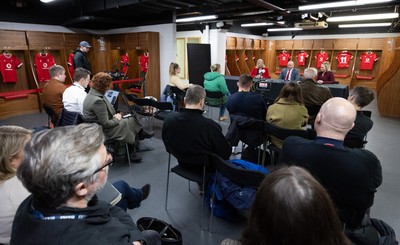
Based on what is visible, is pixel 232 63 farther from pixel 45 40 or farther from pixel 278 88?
pixel 45 40

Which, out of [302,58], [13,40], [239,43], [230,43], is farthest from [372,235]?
[302,58]

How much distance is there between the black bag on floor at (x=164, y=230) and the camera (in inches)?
67.3

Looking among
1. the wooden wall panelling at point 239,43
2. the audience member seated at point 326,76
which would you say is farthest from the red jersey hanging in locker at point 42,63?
the audience member seated at point 326,76

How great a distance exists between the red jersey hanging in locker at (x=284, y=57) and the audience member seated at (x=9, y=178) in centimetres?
1254

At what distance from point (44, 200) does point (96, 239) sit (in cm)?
23

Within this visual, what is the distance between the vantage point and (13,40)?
5.84 meters

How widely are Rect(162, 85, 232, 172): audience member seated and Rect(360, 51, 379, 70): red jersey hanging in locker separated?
36.5 ft

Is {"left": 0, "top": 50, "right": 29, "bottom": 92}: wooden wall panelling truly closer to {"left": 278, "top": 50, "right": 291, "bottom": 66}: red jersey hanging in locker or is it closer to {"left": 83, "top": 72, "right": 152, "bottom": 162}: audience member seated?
{"left": 83, "top": 72, "right": 152, "bottom": 162}: audience member seated

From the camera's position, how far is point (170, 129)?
215 centimetres

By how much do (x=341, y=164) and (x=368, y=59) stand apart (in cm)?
1142

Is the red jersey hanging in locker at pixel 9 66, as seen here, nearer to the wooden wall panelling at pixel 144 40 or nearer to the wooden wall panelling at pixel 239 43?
the wooden wall panelling at pixel 144 40

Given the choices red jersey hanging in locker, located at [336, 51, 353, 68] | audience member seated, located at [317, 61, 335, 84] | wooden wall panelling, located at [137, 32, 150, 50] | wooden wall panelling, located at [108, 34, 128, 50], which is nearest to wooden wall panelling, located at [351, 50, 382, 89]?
red jersey hanging in locker, located at [336, 51, 353, 68]

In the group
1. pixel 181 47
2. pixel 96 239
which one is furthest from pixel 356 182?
pixel 181 47

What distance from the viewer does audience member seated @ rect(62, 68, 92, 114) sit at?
10.3 feet
